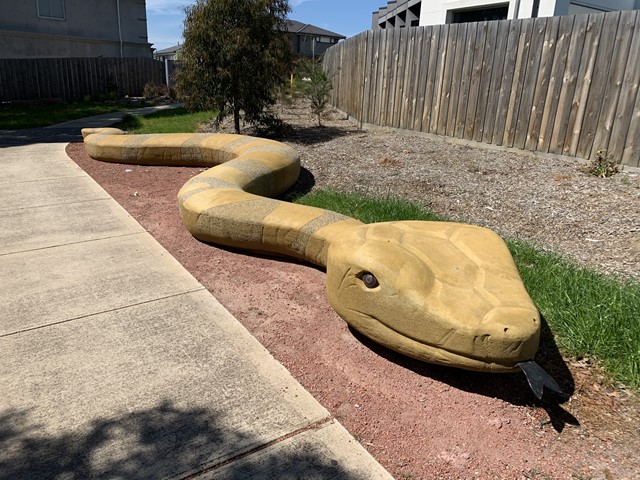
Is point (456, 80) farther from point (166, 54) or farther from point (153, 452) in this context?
point (166, 54)

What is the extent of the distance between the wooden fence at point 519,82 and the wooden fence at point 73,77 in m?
15.9

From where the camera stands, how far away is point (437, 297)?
3.01 m

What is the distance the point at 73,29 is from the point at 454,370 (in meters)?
27.4

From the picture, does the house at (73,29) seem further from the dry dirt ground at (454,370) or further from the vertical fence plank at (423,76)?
the vertical fence plank at (423,76)

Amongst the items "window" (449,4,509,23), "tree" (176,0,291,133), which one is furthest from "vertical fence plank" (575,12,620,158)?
"window" (449,4,509,23)

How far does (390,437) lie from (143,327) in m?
2.07

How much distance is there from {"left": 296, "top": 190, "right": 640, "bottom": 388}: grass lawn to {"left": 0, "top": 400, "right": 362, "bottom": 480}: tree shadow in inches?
78.0

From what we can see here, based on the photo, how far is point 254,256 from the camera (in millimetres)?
5191

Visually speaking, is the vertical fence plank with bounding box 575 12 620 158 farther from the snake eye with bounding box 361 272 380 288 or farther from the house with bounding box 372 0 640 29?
the house with bounding box 372 0 640 29

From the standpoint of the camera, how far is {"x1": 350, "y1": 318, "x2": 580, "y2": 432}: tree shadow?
298 centimetres

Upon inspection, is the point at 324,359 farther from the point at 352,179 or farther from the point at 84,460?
the point at 352,179

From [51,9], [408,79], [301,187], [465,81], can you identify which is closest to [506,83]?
[465,81]

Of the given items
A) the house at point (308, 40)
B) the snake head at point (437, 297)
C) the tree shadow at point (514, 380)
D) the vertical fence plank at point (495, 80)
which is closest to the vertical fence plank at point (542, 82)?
the vertical fence plank at point (495, 80)

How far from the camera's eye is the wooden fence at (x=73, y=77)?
19594mm
